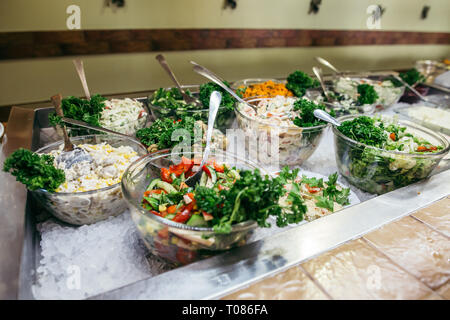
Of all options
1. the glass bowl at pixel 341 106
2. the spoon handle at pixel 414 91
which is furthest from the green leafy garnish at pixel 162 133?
the spoon handle at pixel 414 91

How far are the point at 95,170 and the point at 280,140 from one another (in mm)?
872

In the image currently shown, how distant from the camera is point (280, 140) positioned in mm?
1489

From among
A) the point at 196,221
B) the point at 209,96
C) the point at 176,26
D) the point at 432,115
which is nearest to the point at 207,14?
the point at 176,26

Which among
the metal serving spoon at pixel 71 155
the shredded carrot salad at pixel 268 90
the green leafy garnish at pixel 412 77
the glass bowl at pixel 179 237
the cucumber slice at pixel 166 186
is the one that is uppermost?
the green leafy garnish at pixel 412 77

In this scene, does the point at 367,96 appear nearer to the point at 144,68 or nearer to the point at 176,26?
the point at 176,26

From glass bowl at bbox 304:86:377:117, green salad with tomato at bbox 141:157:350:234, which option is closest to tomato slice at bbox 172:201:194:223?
green salad with tomato at bbox 141:157:350:234

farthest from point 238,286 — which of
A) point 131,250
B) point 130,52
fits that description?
point 130,52

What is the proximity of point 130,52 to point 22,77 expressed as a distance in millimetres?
856

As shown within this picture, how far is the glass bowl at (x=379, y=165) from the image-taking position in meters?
1.26

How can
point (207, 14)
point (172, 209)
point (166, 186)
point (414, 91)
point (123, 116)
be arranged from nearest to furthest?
point (172, 209), point (166, 186), point (123, 116), point (414, 91), point (207, 14)

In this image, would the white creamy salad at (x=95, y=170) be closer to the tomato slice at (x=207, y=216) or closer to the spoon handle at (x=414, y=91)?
the tomato slice at (x=207, y=216)

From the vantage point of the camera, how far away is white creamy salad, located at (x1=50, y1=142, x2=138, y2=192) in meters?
1.10

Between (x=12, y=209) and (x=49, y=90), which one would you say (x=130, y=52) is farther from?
(x=12, y=209)
